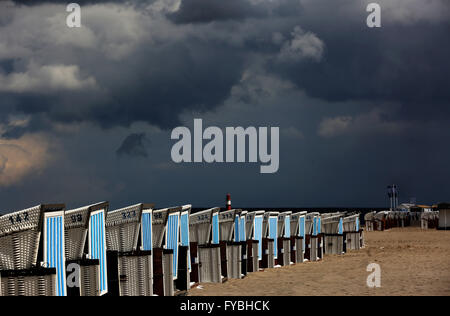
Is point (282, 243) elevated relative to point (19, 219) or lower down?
lower down

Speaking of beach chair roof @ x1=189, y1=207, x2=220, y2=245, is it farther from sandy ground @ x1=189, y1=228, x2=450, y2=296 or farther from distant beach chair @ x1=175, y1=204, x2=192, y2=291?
distant beach chair @ x1=175, y1=204, x2=192, y2=291

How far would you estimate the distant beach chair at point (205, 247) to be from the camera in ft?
54.2

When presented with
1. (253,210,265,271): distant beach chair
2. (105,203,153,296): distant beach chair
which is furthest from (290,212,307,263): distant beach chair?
(105,203,153,296): distant beach chair

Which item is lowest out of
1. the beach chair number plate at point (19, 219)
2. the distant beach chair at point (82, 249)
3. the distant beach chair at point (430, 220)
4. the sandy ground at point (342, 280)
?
the sandy ground at point (342, 280)

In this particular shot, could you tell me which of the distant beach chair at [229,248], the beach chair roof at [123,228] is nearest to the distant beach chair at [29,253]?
the beach chair roof at [123,228]

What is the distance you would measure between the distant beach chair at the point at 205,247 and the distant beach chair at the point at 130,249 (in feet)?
14.2

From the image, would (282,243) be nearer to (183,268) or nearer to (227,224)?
(227,224)

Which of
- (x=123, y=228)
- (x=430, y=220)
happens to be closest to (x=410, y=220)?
(x=430, y=220)

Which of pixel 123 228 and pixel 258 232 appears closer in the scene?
pixel 123 228

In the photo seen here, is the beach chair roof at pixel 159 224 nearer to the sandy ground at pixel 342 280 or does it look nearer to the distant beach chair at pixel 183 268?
the distant beach chair at pixel 183 268

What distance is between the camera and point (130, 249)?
39.6ft
